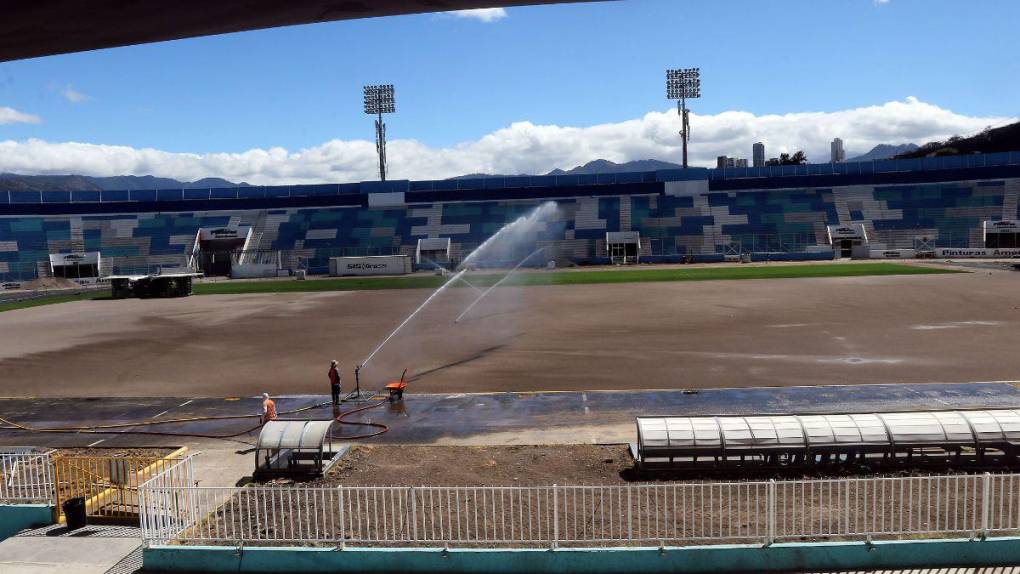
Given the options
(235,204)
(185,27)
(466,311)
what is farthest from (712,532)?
(235,204)

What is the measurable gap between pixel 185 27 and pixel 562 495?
10.8m

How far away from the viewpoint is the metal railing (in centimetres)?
1128

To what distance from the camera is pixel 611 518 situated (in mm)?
11922

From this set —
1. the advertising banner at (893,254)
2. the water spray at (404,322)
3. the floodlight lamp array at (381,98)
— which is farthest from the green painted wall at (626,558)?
the floodlight lamp array at (381,98)

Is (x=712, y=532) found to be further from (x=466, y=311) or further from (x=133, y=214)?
(x=133, y=214)

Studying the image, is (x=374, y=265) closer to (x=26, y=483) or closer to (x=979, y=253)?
(x=26, y=483)

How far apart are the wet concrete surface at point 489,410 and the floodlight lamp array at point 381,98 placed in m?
98.1

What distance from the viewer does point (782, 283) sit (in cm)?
5494

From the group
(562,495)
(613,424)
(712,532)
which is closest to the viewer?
(712,532)

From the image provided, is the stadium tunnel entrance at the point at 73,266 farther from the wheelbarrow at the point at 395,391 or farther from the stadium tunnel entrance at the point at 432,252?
the wheelbarrow at the point at 395,391

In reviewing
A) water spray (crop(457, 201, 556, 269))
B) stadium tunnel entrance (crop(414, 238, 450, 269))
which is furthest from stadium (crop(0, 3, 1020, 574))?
water spray (crop(457, 201, 556, 269))

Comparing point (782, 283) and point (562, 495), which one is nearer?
point (562, 495)

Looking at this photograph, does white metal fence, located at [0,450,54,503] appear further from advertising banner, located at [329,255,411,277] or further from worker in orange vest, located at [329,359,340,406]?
advertising banner, located at [329,255,411,277]

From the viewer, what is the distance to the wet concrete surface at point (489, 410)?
1989 centimetres
